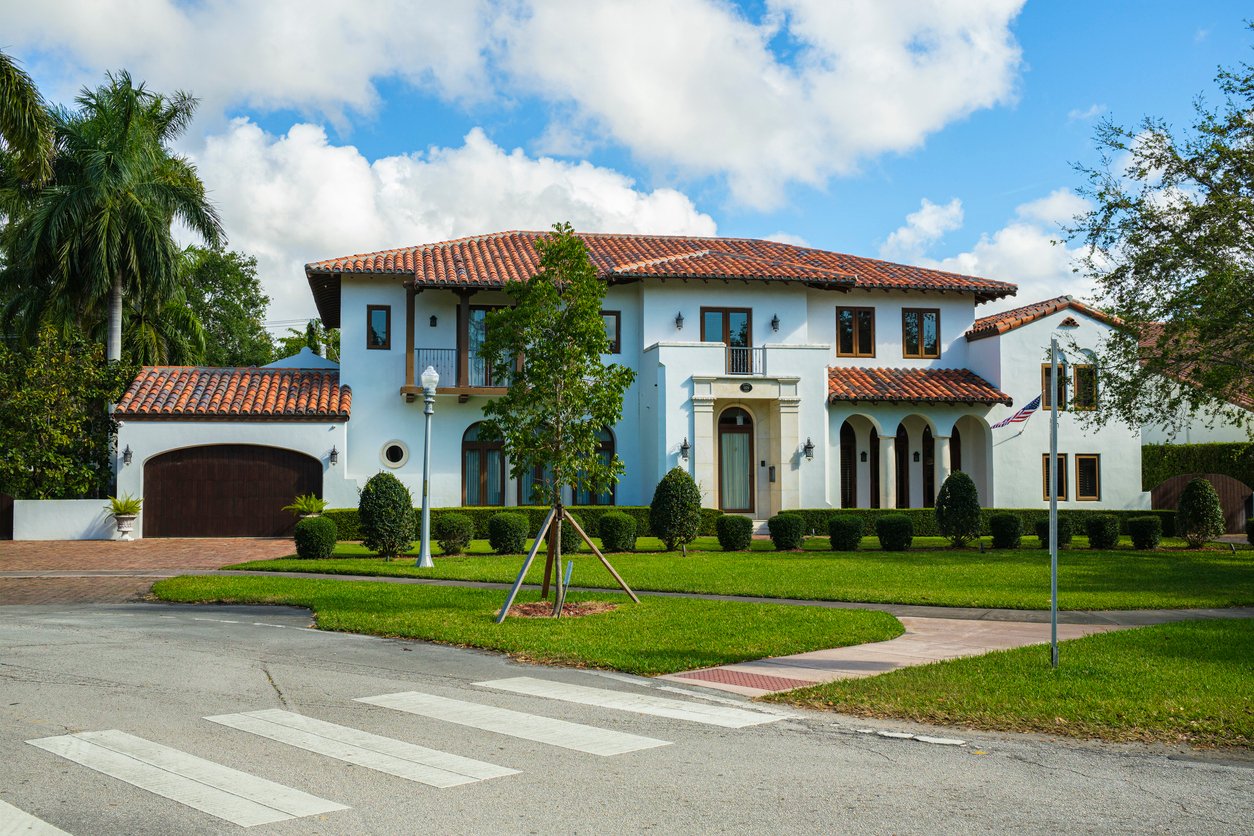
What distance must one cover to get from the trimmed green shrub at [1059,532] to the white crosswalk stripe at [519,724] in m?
19.9

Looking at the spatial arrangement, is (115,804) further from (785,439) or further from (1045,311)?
(1045,311)

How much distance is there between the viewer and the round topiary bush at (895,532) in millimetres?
24250

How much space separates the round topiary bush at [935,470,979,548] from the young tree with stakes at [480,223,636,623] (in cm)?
1354

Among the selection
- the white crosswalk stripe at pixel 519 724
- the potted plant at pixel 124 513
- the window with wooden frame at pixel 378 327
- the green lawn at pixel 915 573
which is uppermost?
the window with wooden frame at pixel 378 327

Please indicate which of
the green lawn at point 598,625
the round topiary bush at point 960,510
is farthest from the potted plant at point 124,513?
the round topiary bush at point 960,510

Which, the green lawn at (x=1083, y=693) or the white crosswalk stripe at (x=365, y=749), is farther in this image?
the green lawn at (x=1083, y=693)

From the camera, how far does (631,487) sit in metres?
31.8

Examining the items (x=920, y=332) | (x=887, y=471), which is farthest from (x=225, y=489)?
(x=920, y=332)

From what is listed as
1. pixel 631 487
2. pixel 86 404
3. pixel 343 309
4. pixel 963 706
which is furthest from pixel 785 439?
pixel 963 706

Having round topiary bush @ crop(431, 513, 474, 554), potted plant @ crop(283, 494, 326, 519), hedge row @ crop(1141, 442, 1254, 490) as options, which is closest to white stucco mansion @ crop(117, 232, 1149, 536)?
potted plant @ crop(283, 494, 326, 519)

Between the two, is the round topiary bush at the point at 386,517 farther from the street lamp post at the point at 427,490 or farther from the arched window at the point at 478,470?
the arched window at the point at 478,470

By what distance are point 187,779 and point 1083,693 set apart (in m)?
6.68

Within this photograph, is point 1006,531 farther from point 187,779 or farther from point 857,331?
point 187,779

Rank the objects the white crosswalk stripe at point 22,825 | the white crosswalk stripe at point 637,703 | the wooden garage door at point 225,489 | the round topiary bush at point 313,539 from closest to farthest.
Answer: the white crosswalk stripe at point 22,825 < the white crosswalk stripe at point 637,703 < the round topiary bush at point 313,539 < the wooden garage door at point 225,489
